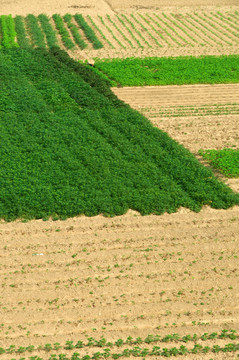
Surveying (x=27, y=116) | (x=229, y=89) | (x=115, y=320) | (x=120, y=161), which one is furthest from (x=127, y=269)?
(x=229, y=89)

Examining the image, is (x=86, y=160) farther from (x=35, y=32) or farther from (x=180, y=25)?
(x=180, y=25)

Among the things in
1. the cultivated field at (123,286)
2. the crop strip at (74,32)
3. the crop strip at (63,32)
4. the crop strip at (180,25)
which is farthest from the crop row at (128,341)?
the crop strip at (180,25)

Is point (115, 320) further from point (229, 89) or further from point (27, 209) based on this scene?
point (229, 89)

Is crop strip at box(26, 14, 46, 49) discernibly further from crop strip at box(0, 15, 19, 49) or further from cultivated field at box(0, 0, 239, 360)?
cultivated field at box(0, 0, 239, 360)

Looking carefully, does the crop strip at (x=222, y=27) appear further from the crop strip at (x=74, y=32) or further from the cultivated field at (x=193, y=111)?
the crop strip at (x=74, y=32)

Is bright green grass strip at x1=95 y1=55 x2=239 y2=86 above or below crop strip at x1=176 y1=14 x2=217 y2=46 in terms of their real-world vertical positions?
below

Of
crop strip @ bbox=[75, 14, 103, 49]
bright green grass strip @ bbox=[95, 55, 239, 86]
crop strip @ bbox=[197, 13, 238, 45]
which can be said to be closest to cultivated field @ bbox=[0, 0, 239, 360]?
bright green grass strip @ bbox=[95, 55, 239, 86]
